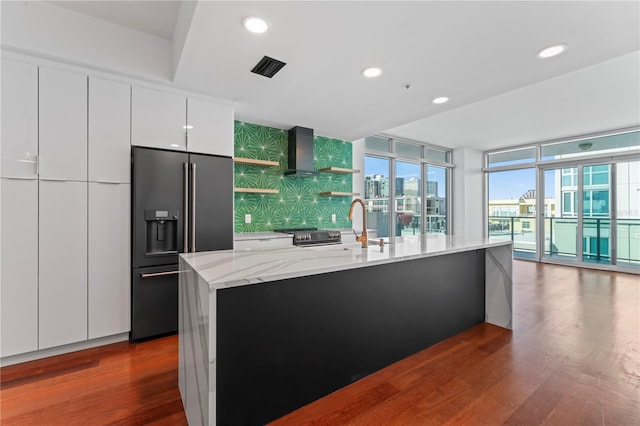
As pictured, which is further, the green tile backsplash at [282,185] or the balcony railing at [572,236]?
the balcony railing at [572,236]

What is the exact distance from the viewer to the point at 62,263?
2.36 metres

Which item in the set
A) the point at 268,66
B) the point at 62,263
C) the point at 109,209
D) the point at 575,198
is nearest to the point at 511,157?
the point at 575,198

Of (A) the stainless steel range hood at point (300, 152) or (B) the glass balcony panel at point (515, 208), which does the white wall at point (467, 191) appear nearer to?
(B) the glass balcony panel at point (515, 208)

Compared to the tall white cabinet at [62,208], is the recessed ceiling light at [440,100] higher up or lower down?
higher up

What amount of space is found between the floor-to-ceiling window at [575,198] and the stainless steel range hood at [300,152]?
355 centimetres

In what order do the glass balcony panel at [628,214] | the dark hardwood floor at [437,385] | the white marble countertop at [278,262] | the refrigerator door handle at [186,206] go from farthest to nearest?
1. the glass balcony panel at [628,214]
2. the refrigerator door handle at [186,206]
3. the dark hardwood floor at [437,385]
4. the white marble countertop at [278,262]

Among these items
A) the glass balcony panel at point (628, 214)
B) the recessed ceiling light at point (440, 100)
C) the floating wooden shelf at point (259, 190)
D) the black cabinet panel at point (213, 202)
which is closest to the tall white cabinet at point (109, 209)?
the black cabinet panel at point (213, 202)

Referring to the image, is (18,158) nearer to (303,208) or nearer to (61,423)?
(61,423)

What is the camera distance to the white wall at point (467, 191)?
715 centimetres

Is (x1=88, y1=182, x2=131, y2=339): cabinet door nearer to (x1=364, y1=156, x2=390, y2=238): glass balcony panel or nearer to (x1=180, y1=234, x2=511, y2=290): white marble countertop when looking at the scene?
(x1=180, y1=234, x2=511, y2=290): white marble countertop

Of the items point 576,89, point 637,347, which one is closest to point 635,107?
point 576,89

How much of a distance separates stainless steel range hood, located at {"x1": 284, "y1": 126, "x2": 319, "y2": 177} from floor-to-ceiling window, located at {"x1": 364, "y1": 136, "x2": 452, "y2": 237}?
1.60 m

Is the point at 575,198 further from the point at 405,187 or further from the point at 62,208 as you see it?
the point at 62,208

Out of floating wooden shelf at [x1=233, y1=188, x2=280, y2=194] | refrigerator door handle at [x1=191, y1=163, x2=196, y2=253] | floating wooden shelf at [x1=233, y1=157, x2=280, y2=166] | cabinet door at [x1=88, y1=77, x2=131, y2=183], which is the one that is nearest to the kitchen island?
refrigerator door handle at [x1=191, y1=163, x2=196, y2=253]
